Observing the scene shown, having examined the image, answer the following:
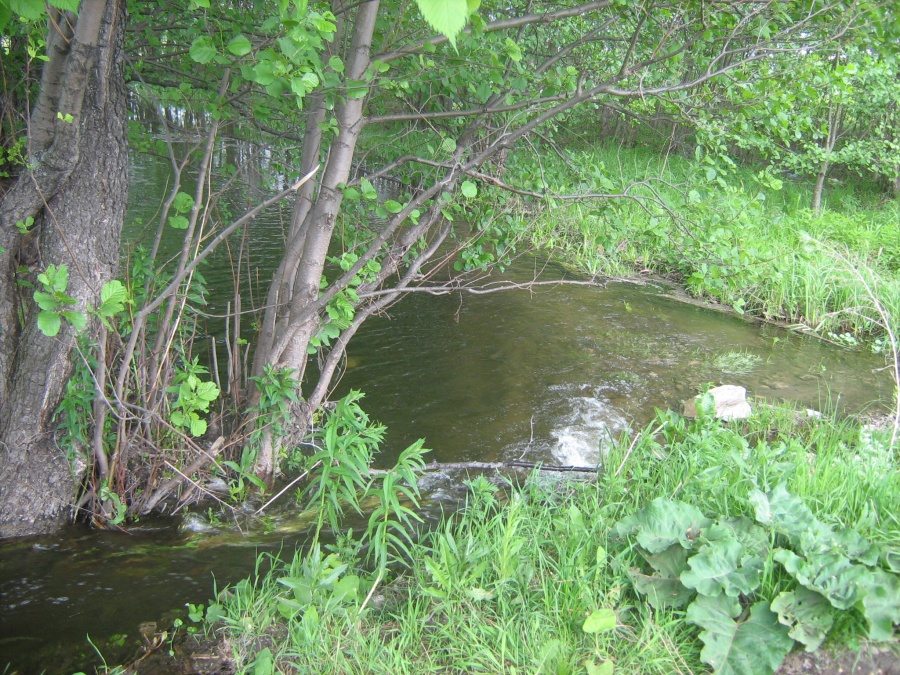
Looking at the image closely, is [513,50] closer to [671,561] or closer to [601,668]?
[671,561]

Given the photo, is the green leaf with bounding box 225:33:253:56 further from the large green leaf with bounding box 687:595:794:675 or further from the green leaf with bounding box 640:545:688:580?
the large green leaf with bounding box 687:595:794:675

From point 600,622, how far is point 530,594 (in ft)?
1.33

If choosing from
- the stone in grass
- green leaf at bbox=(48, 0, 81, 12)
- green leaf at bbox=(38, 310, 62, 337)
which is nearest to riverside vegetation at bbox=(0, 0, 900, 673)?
green leaf at bbox=(38, 310, 62, 337)

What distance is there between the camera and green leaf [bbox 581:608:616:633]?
2330 millimetres

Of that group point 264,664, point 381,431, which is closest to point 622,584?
point 264,664

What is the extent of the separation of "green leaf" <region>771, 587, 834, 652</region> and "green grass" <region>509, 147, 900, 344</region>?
1.86 metres

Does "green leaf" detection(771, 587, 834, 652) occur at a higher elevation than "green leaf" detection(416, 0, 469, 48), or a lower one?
lower

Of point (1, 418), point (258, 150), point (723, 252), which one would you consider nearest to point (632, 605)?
point (723, 252)

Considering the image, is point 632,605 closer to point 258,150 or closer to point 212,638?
point 212,638

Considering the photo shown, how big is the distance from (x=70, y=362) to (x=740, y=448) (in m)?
3.61

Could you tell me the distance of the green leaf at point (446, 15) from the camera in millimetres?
928

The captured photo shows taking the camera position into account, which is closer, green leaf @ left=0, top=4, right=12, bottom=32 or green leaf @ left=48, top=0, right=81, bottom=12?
green leaf @ left=48, top=0, right=81, bottom=12

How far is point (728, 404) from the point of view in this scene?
5.02m

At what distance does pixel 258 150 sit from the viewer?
5.25m
